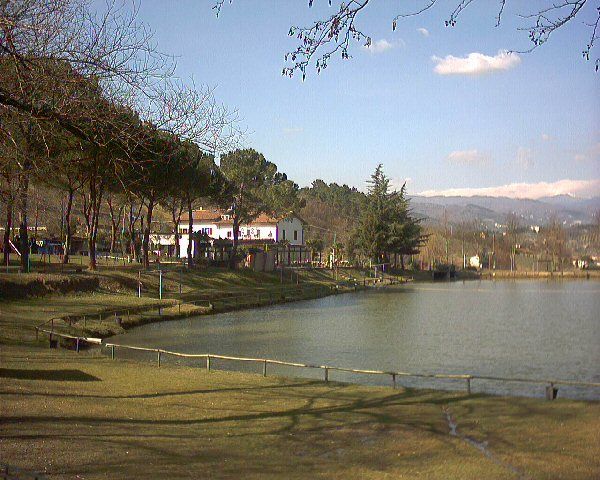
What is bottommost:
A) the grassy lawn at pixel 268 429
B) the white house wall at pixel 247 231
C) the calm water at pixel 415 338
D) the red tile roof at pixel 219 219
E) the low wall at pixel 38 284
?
the calm water at pixel 415 338

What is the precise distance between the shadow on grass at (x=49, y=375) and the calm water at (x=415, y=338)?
5862mm

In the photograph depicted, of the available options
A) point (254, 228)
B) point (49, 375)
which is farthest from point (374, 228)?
point (49, 375)

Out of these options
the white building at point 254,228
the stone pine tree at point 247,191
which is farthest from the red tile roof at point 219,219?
the stone pine tree at point 247,191

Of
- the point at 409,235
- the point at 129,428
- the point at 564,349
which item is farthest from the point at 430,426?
the point at 409,235

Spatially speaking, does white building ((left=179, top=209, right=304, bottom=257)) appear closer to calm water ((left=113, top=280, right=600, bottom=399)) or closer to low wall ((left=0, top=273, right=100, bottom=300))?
calm water ((left=113, top=280, right=600, bottom=399))

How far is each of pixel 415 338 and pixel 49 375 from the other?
18.4 meters

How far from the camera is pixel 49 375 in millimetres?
16984

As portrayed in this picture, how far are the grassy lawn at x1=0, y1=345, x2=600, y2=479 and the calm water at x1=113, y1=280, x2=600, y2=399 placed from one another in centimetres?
391

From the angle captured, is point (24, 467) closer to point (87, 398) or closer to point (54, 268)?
point (87, 398)

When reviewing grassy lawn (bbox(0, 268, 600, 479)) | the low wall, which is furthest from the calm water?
the low wall

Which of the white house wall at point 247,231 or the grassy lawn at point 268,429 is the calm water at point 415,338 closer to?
the grassy lawn at point 268,429

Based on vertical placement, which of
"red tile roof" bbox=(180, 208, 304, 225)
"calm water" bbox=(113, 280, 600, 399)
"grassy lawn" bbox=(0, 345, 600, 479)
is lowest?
"calm water" bbox=(113, 280, 600, 399)

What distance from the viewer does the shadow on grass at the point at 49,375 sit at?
16203 millimetres

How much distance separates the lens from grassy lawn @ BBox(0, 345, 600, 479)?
34.0ft
